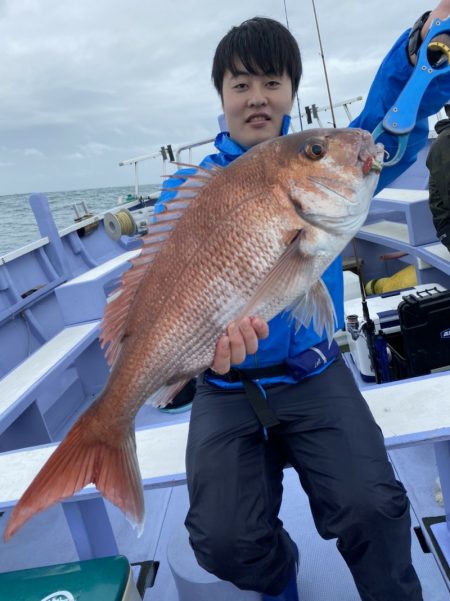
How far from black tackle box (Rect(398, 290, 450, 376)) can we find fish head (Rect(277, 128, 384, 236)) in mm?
1894

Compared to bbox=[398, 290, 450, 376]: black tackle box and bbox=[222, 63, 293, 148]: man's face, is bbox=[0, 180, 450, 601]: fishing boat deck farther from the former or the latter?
bbox=[222, 63, 293, 148]: man's face

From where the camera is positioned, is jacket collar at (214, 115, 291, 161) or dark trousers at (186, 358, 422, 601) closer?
dark trousers at (186, 358, 422, 601)

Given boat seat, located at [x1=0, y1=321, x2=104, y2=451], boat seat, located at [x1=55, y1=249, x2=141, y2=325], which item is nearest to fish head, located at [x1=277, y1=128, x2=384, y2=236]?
boat seat, located at [x1=0, y1=321, x2=104, y2=451]

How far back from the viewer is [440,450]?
6.75ft

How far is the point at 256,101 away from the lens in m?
2.00

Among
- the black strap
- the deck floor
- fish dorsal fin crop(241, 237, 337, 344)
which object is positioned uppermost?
fish dorsal fin crop(241, 237, 337, 344)

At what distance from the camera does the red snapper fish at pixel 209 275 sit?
1.33 m

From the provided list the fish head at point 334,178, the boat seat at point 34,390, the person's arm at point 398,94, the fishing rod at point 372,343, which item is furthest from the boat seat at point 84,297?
the fish head at point 334,178

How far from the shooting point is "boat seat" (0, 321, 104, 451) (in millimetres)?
3055

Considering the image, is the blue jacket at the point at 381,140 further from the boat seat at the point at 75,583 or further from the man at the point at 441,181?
the man at the point at 441,181

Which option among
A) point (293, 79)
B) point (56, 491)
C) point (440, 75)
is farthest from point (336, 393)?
point (293, 79)

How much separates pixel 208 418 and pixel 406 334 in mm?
1747

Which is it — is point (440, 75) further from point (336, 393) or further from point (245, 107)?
point (336, 393)

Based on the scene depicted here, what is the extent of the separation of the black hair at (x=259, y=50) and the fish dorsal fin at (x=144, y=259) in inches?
32.0
